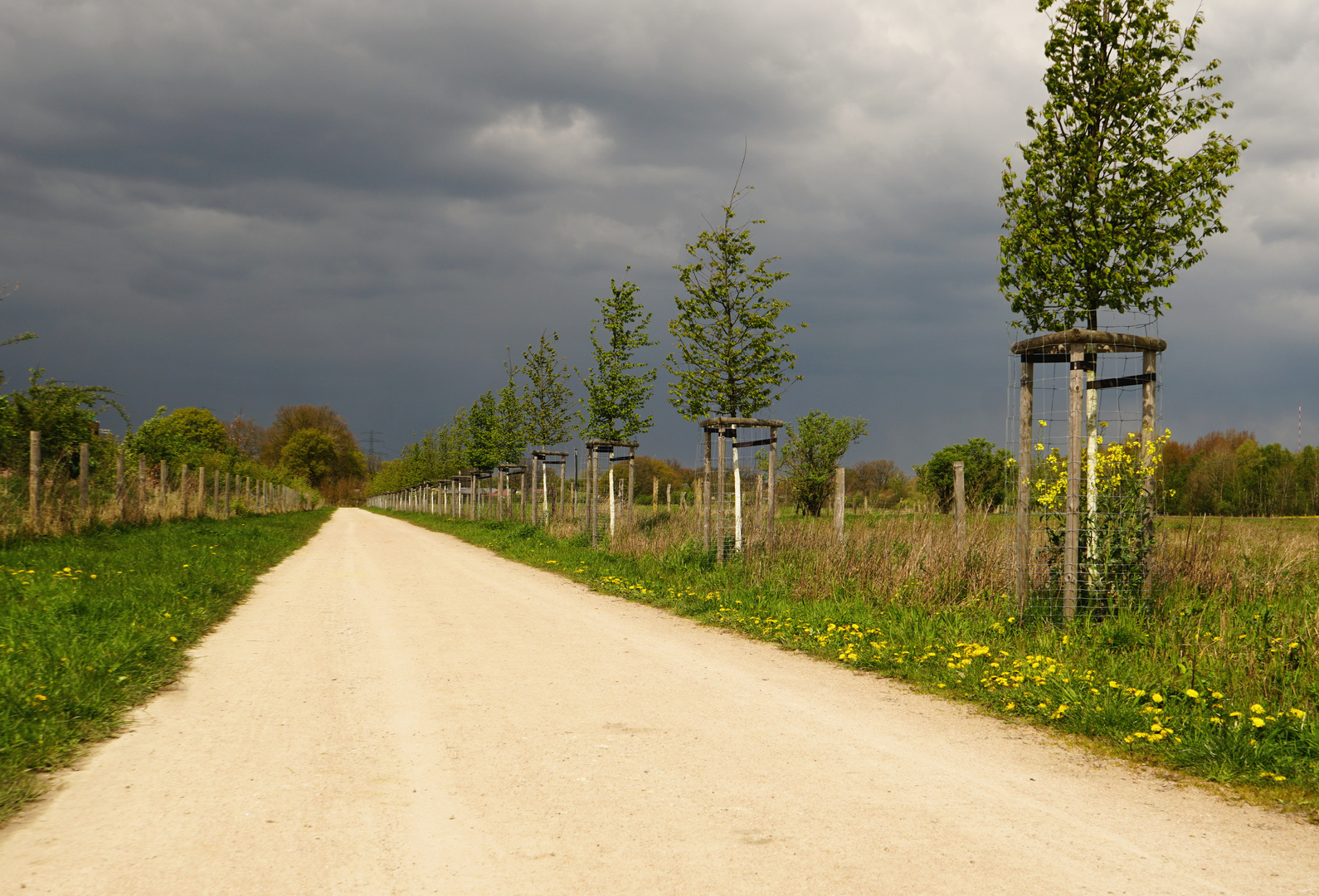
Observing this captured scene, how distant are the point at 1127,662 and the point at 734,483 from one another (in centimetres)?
940

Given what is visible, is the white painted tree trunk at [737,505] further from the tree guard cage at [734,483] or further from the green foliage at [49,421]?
the green foliage at [49,421]

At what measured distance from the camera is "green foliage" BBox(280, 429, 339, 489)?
119m

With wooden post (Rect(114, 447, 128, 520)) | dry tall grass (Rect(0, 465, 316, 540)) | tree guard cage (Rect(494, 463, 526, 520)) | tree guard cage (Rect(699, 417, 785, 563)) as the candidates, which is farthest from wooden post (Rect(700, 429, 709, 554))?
tree guard cage (Rect(494, 463, 526, 520))

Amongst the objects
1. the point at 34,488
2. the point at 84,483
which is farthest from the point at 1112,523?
the point at 84,483

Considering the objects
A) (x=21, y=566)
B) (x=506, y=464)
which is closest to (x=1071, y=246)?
(x=21, y=566)

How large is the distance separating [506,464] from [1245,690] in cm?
3186

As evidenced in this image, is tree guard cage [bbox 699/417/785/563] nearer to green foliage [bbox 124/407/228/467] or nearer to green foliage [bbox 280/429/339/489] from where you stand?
green foliage [bbox 124/407/228/467]

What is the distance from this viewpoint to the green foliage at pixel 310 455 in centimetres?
11862

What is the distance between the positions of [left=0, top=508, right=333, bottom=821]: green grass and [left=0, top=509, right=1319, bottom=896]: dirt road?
275 millimetres

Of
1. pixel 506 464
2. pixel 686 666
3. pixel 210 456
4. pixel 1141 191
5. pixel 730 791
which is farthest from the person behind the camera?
pixel 210 456

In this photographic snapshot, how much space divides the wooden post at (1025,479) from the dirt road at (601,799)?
7.28 ft

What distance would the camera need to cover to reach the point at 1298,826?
13.2ft

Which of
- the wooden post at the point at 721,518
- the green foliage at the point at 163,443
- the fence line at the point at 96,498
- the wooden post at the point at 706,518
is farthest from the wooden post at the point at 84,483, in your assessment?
the wooden post at the point at 721,518

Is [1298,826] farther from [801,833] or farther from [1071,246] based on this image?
[1071,246]
